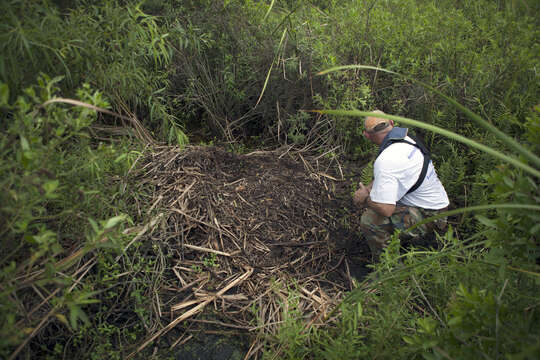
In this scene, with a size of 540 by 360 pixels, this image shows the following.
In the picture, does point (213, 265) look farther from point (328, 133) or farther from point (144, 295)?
point (328, 133)

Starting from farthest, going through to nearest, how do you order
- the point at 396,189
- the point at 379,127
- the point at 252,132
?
the point at 252,132, the point at 379,127, the point at 396,189

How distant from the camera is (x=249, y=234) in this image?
9.59 ft

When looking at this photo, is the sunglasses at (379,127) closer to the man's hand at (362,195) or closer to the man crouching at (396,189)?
the man crouching at (396,189)

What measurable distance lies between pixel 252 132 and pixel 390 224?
186cm

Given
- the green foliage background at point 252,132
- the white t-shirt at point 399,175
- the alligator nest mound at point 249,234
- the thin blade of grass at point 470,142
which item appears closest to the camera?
the thin blade of grass at point 470,142

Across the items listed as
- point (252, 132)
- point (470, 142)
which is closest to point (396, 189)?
point (470, 142)

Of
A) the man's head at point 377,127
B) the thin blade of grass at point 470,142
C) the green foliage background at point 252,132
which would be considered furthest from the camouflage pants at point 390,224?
the thin blade of grass at point 470,142

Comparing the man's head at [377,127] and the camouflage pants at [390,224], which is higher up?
the man's head at [377,127]

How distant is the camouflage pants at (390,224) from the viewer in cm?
287

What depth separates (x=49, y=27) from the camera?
1.88m

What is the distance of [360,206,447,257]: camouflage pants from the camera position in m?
2.87

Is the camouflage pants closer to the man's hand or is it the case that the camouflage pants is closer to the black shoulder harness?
the man's hand

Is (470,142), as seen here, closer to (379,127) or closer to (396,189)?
(396,189)

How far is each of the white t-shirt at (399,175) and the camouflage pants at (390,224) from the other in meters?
0.14
